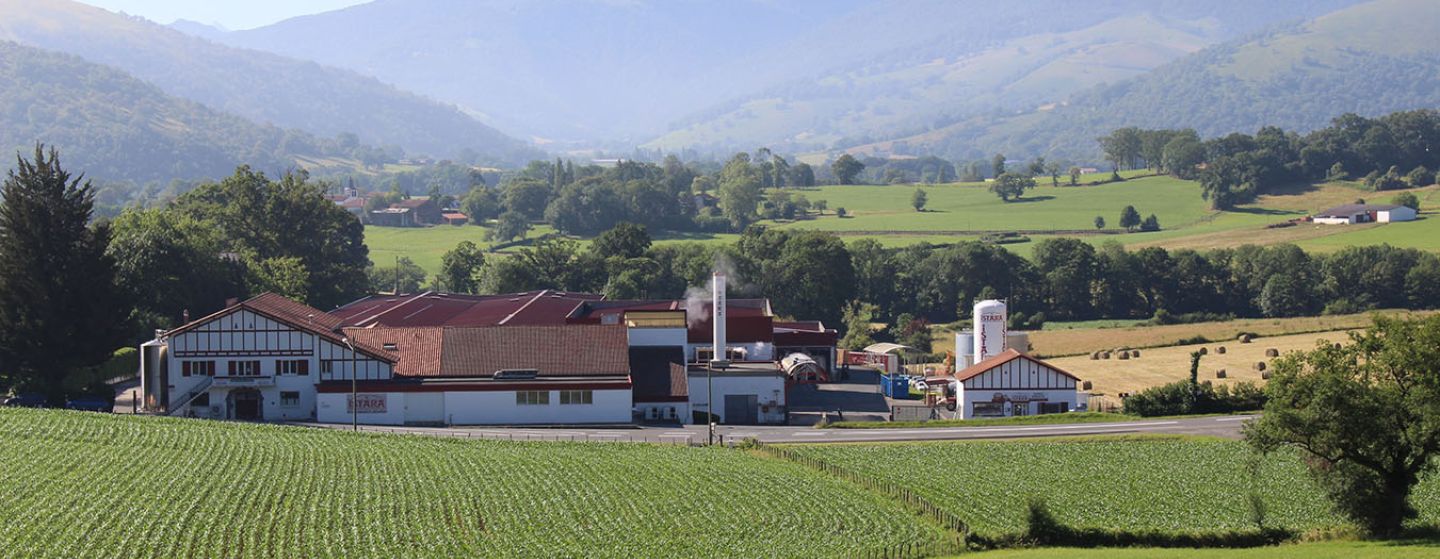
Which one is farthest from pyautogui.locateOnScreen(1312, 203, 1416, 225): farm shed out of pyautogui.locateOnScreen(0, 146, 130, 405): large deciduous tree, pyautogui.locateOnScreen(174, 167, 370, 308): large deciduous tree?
pyautogui.locateOnScreen(0, 146, 130, 405): large deciduous tree

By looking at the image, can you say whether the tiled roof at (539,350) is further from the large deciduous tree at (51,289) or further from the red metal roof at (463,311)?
the large deciduous tree at (51,289)

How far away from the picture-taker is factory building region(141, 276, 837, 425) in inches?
2344

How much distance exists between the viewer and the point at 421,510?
37.1 meters

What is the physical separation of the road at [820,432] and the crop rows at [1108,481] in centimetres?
257

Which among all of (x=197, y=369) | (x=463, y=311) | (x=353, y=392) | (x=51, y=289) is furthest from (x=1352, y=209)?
(x=51, y=289)

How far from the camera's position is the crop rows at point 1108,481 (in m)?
37.5

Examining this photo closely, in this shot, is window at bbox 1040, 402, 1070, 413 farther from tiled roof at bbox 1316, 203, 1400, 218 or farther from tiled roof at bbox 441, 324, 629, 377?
tiled roof at bbox 1316, 203, 1400, 218

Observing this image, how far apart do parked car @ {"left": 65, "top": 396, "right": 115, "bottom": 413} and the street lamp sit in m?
9.64

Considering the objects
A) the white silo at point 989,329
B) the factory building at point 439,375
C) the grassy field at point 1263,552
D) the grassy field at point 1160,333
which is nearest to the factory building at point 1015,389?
the white silo at point 989,329

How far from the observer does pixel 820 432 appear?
56.8 metres

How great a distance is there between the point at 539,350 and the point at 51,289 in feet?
64.4

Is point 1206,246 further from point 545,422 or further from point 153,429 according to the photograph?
point 153,429

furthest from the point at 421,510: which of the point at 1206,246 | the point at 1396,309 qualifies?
the point at 1206,246

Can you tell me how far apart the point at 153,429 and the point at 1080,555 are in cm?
3040
